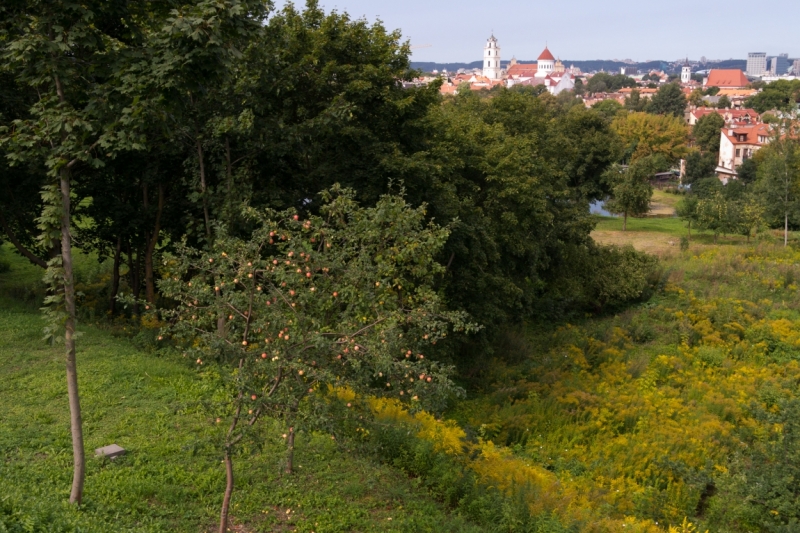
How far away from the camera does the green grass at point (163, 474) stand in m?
6.52

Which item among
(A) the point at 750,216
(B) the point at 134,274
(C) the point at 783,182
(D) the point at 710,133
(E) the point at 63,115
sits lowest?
(A) the point at 750,216

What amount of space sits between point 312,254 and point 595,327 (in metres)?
14.7

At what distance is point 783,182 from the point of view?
1181 inches

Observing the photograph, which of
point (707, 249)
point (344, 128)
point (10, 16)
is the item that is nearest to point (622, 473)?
point (344, 128)

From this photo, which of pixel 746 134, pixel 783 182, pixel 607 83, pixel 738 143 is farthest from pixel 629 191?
pixel 607 83

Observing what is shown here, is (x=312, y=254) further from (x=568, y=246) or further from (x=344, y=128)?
(x=568, y=246)

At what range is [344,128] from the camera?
39.0 feet

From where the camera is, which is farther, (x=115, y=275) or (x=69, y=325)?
(x=115, y=275)

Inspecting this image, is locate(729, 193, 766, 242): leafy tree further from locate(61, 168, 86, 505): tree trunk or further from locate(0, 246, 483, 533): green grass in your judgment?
locate(61, 168, 86, 505): tree trunk

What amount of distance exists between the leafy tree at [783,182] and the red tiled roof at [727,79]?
484 feet

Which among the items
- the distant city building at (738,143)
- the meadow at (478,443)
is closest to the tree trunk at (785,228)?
the meadow at (478,443)

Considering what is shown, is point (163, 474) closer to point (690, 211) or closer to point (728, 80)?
point (690, 211)

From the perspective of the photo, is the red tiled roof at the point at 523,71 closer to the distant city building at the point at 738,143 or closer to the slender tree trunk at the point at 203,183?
the distant city building at the point at 738,143

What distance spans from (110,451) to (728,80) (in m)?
181
